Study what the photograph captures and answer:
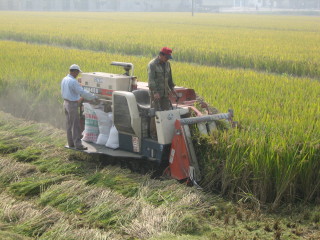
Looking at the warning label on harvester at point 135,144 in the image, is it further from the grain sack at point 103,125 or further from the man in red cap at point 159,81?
the grain sack at point 103,125

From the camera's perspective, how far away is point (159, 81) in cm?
720

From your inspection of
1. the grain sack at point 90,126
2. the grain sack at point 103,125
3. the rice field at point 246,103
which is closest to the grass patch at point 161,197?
the rice field at point 246,103

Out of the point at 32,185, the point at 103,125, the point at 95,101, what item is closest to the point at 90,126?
the point at 103,125

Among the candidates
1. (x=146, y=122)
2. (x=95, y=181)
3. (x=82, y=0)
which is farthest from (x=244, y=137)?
(x=82, y=0)

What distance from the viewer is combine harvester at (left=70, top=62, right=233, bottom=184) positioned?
6.67 metres

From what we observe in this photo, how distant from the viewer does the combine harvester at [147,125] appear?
6672 mm

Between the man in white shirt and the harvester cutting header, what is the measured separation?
4 centimetres

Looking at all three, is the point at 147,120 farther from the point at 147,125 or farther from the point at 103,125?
the point at 103,125

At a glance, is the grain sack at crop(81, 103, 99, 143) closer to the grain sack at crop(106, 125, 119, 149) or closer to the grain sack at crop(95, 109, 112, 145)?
the grain sack at crop(95, 109, 112, 145)

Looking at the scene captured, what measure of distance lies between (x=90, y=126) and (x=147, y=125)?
1134 millimetres

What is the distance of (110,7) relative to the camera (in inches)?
4122

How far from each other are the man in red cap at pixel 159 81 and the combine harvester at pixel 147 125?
5.7 inches

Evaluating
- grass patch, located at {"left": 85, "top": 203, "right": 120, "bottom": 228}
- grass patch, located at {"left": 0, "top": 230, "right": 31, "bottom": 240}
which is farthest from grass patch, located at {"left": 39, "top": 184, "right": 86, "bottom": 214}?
grass patch, located at {"left": 0, "top": 230, "right": 31, "bottom": 240}

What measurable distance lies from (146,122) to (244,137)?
54.2 inches
